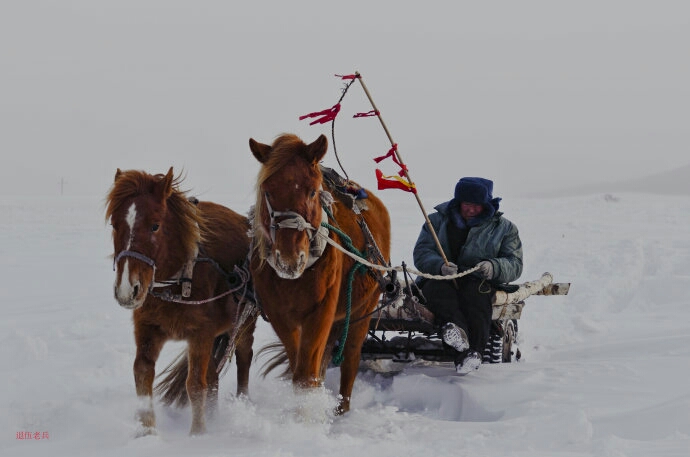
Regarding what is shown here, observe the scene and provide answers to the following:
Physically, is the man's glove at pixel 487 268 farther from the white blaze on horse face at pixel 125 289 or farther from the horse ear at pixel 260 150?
the white blaze on horse face at pixel 125 289

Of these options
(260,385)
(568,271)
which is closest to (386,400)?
(260,385)

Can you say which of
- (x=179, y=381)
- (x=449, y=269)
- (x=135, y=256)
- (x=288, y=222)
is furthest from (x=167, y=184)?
(x=449, y=269)

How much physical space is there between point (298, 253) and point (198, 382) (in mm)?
1250

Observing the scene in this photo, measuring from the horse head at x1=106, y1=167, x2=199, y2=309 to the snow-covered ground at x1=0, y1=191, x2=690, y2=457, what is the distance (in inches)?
39.9

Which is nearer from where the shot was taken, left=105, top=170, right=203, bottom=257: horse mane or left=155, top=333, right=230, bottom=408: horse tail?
left=105, top=170, right=203, bottom=257: horse mane

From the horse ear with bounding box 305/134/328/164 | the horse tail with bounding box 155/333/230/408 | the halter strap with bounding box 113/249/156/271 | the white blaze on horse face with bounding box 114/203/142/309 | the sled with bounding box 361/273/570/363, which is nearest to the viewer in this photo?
the white blaze on horse face with bounding box 114/203/142/309

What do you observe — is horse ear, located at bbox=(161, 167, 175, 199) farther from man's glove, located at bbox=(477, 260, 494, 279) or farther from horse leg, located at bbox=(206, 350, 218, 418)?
man's glove, located at bbox=(477, 260, 494, 279)

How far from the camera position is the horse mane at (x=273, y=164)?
4.92m

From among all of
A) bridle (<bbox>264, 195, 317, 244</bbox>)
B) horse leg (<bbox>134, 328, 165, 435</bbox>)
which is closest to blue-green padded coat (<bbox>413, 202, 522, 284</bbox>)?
bridle (<bbox>264, 195, 317, 244</bbox>)

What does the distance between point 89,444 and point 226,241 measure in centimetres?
175

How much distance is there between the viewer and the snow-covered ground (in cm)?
476

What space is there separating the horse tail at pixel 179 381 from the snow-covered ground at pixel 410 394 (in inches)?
3.7

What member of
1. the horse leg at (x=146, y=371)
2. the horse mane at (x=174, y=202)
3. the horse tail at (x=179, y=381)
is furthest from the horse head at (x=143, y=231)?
the horse tail at (x=179, y=381)

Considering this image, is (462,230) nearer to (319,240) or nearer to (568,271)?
→ (319,240)
